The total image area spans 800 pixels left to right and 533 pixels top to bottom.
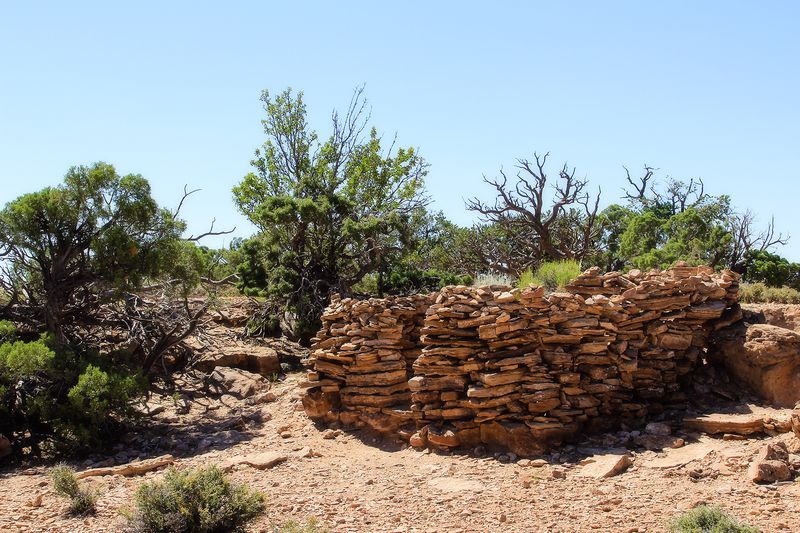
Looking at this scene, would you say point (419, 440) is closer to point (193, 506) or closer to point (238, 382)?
point (193, 506)

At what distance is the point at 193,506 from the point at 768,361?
581cm

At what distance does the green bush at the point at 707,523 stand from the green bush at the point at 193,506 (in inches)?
121

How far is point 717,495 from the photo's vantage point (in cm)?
569

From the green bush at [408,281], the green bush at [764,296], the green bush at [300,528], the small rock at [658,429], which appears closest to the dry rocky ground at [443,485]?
the small rock at [658,429]

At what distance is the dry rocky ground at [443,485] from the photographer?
18.6ft

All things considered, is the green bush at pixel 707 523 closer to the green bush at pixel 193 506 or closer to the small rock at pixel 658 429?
the small rock at pixel 658 429

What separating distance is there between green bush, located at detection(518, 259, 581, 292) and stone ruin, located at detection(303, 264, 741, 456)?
805mm

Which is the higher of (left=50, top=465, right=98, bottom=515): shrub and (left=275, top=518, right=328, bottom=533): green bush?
(left=50, top=465, right=98, bottom=515): shrub

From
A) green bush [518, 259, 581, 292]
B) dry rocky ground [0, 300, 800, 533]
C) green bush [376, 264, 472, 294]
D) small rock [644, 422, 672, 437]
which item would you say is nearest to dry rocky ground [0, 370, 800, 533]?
dry rocky ground [0, 300, 800, 533]

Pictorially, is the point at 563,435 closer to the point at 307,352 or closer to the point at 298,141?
the point at 307,352

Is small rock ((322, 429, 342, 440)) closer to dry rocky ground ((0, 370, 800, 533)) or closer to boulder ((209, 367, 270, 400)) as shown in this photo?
dry rocky ground ((0, 370, 800, 533))

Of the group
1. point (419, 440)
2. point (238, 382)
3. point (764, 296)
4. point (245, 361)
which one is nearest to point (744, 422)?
point (419, 440)

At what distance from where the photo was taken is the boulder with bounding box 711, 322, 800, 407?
768cm

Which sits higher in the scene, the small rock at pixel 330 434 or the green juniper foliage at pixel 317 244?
the green juniper foliage at pixel 317 244
